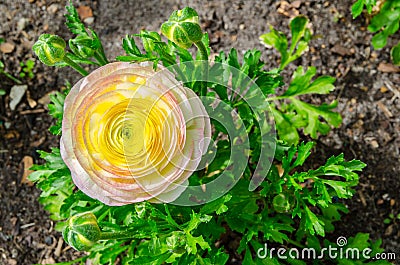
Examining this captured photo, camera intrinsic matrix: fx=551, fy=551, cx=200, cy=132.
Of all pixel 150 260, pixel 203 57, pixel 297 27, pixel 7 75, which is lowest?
pixel 7 75

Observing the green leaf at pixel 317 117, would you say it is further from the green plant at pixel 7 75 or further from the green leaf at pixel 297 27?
the green plant at pixel 7 75

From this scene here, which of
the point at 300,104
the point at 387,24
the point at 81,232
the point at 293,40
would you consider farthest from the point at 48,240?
the point at 387,24

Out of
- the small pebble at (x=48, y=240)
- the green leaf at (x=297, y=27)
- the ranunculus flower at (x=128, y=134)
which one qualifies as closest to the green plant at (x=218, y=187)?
the ranunculus flower at (x=128, y=134)

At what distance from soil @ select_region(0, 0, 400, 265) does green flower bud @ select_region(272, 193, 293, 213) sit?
0.59 m

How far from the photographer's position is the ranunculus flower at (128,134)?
129 cm

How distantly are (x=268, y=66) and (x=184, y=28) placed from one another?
1199mm

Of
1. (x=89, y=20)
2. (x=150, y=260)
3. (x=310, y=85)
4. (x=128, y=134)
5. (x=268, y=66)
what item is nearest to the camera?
(x=128, y=134)

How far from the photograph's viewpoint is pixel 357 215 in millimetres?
2311

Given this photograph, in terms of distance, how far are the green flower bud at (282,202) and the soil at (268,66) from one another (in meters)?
0.59

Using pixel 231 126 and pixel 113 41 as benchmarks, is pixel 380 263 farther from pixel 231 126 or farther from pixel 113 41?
pixel 113 41

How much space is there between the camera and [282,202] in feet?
5.79

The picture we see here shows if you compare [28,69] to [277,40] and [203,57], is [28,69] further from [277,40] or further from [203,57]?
[203,57]

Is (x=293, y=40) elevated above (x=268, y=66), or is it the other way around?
(x=293, y=40)

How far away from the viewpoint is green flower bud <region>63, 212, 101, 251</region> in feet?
4.64
